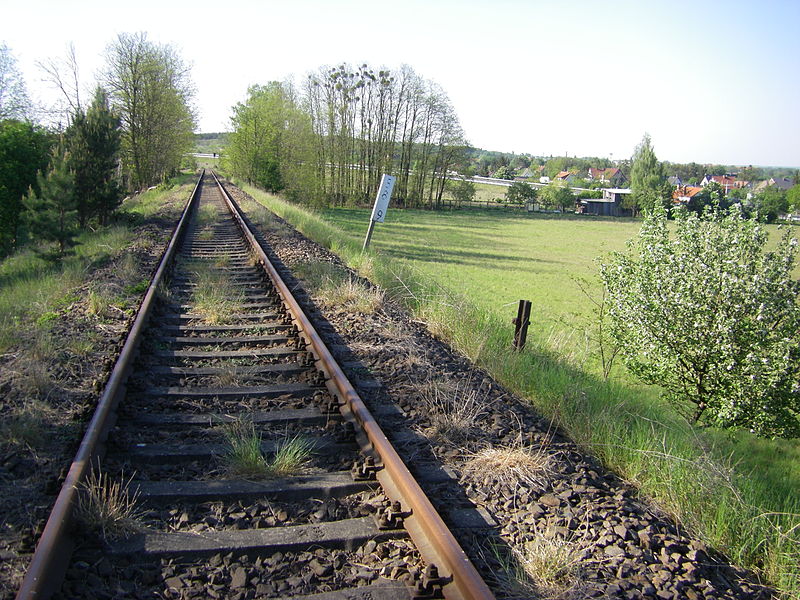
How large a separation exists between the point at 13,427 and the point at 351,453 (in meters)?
2.25

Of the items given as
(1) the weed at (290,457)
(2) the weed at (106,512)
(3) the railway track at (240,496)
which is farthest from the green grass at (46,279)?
(1) the weed at (290,457)

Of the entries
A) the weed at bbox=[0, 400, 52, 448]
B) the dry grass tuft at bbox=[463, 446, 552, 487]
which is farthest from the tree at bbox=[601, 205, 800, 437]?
the weed at bbox=[0, 400, 52, 448]

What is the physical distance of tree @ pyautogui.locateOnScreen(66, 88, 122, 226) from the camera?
15.5 m

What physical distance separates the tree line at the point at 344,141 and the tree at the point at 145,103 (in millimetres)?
7350

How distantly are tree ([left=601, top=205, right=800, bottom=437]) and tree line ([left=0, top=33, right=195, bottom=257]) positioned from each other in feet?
40.5

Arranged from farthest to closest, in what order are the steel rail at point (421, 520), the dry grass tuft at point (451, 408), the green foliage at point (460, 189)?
1. the green foliage at point (460, 189)
2. the dry grass tuft at point (451, 408)
3. the steel rail at point (421, 520)

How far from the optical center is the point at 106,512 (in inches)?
116

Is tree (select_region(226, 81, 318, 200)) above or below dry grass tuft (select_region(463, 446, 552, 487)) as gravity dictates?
above

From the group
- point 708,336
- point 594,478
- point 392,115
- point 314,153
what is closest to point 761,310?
point 708,336

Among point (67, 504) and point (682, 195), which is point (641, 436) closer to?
point (67, 504)

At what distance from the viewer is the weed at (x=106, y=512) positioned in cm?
290

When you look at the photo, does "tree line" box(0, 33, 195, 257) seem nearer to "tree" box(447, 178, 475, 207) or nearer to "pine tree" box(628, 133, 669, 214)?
"tree" box(447, 178, 475, 207)

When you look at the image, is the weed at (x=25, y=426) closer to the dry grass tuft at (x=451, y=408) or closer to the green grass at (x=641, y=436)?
the dry grass tuft at (x=451, y=408)

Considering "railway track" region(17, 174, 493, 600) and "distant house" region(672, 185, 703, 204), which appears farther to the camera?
"distant house" region(672, 185, 703, 204)
